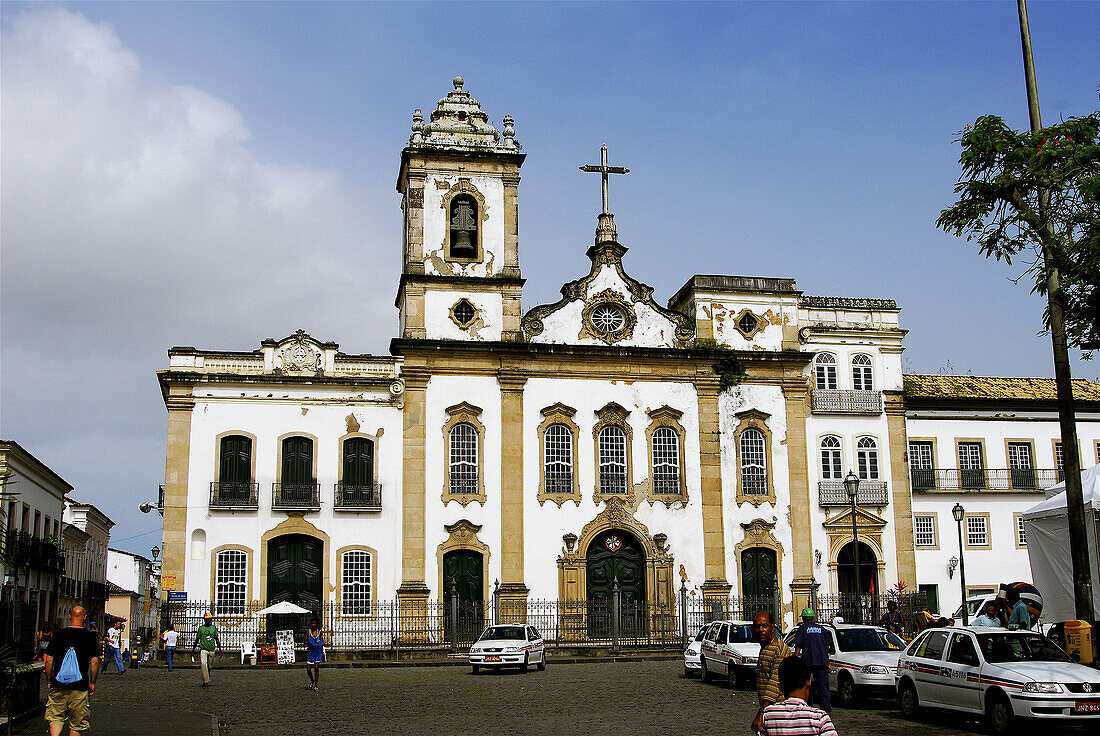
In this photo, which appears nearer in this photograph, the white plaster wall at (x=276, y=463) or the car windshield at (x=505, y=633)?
the car windshield at (x=505, y=633)

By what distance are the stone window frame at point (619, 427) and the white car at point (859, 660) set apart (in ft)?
54.9

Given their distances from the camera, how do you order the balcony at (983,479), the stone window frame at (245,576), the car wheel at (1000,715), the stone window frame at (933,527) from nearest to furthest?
the car wheel at (1000,715)
the stone window frame at (245,576)
the stone window frame at (933,527)
the balcony at (983,479)

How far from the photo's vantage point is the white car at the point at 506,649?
27969 millimetres

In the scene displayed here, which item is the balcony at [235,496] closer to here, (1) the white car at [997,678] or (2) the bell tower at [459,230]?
(2) the bell tower at [459,230]

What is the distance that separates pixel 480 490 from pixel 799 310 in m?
13.7

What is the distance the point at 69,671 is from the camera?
40.5ft

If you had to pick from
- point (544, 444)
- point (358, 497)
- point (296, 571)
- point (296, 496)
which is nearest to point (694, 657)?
point (544, 444)

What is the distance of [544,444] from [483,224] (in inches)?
317

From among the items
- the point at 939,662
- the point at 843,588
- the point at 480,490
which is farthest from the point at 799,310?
the point at 939,662


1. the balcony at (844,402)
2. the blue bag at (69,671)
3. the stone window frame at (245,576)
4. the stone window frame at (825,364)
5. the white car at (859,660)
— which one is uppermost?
the stone window frame at (825,364)

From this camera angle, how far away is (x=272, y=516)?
3494 centimetres

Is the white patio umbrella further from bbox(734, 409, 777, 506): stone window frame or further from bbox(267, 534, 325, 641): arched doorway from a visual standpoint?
bbox(734, 409, 777, 506): stone window frame

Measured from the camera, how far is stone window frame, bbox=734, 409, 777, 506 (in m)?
38.2

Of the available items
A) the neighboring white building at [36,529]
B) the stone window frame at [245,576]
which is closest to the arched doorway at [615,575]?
the stone window frame at [245,576]
